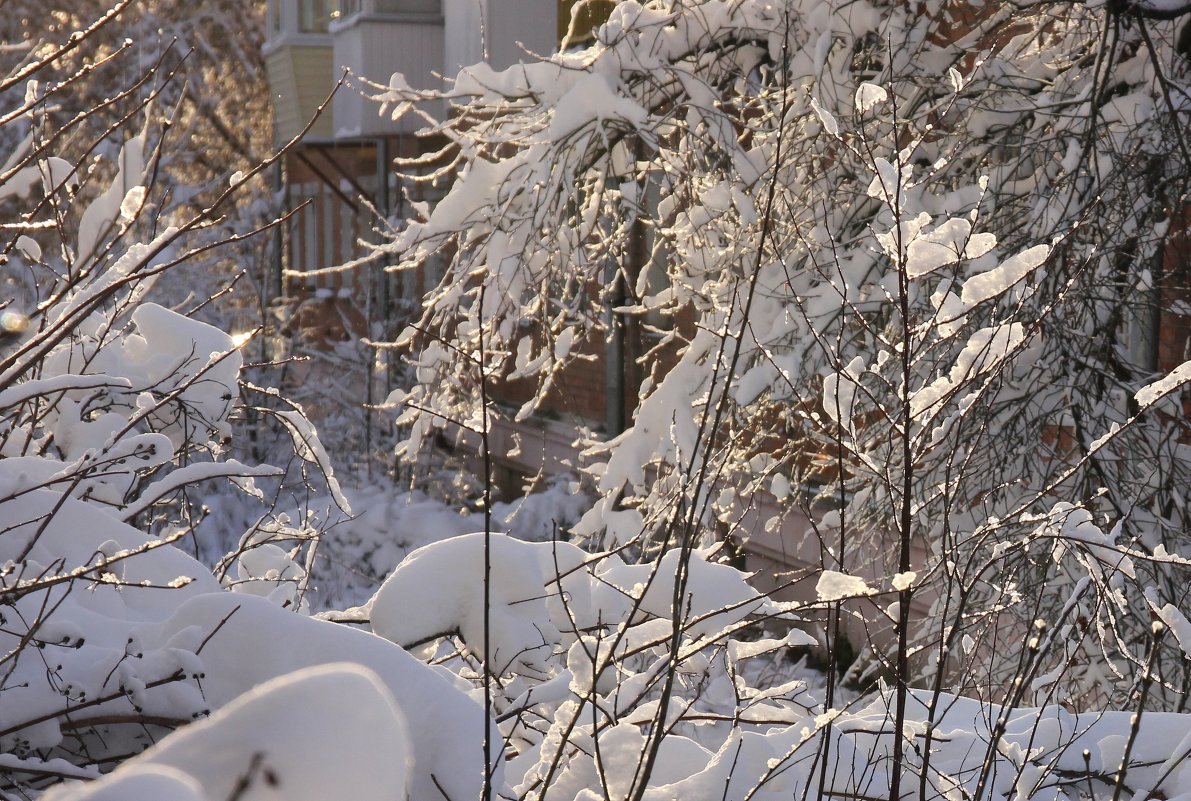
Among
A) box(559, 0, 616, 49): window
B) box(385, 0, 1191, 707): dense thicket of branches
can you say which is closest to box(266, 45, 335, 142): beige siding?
box(559, 0, 616, 49): window

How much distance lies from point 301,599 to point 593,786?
1098 millimetres

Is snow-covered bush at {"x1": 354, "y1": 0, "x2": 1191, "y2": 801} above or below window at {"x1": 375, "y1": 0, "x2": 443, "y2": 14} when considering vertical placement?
→ below

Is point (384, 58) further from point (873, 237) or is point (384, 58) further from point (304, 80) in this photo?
point (873, 237)

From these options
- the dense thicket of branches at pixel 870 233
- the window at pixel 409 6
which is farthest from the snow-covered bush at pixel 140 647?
the window at pixel 409 6

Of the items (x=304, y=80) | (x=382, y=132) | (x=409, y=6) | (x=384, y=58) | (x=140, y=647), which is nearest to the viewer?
(x=140, y=647)

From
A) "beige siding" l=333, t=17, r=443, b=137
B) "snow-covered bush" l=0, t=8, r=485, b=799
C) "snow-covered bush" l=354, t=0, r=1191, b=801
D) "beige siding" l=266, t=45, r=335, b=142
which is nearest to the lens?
"snow-covered bush" l=0, t=8, r=485, b=799

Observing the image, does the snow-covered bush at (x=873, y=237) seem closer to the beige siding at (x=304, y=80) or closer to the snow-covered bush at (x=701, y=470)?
the snow-covered bush at (x=701, y=470)

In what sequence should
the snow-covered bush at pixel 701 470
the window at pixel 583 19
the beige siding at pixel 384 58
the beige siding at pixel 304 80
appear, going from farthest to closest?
the beige siding at pixel 304 80
the beige siding at pixel 384 58
the window at pixel 583 19
the snow-covered bush at pixel 701 470

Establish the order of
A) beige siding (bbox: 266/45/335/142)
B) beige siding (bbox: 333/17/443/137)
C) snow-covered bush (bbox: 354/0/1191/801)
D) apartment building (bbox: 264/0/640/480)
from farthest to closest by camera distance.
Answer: beige siding (bbox: 266/45/335/142)
beige siding (bbox: 333/17/443/137)
apartment building (bbox: 264/0/640/480)
snow-covered bush (bbox: 354/0/1191/801)

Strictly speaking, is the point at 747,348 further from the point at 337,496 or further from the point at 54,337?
the point at 54,337

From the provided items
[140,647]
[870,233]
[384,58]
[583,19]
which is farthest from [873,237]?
[384,58]

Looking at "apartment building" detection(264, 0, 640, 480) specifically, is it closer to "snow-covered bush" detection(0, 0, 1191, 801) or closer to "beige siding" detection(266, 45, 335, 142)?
"beige siding" detection(266, 45, 335, 142)

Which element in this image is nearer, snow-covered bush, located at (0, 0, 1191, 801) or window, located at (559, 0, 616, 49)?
snow-covered bush, located at (0, 0, 1191, 801)

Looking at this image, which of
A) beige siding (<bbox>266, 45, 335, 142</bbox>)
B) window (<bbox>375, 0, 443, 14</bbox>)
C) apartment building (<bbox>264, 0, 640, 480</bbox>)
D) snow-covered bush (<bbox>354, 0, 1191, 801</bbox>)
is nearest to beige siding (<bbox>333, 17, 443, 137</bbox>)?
apartment building (<bbox>264, 0, 640, 480</bbox>)
